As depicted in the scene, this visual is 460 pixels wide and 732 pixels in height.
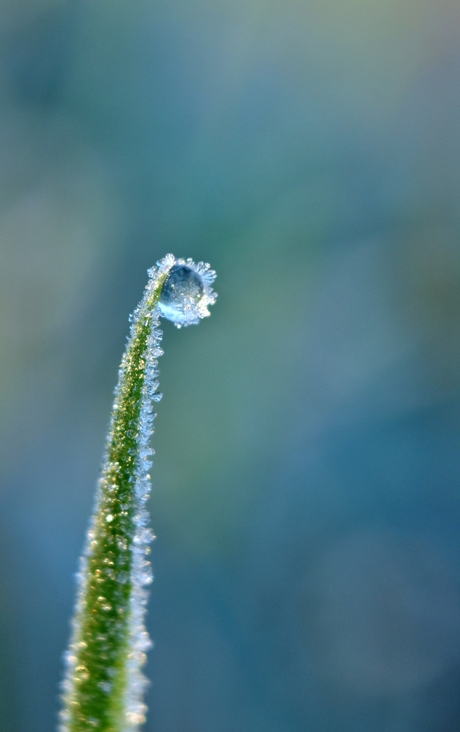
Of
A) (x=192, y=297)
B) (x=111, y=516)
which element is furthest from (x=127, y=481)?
(x=192, y=297)

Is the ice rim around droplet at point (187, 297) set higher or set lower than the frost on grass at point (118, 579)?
higher

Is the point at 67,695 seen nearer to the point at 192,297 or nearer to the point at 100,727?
the point at 100,727

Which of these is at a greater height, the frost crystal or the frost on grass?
the frost crystal

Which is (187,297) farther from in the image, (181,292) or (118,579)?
(118,579)

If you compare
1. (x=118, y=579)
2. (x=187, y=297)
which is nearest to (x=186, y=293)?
(x=187, y=297)

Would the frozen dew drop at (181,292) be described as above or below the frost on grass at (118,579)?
above
